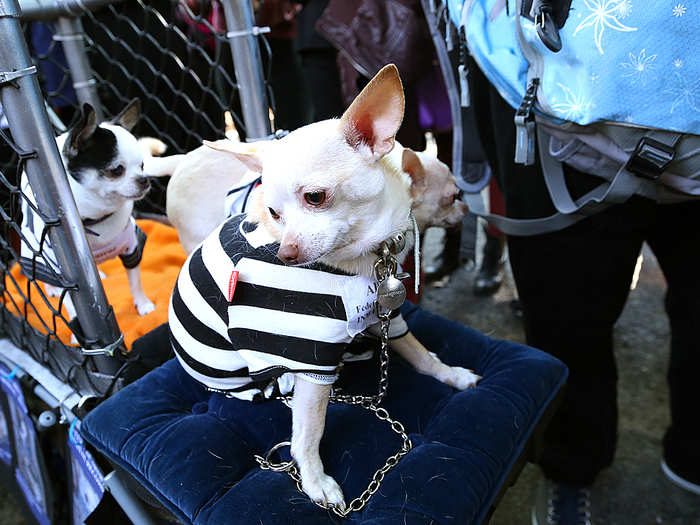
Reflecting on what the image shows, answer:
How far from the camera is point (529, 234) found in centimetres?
91

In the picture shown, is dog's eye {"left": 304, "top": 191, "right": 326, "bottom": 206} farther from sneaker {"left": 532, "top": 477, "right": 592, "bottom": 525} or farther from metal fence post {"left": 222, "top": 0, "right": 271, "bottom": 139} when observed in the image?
sneaker {"left": 532, "top": 477, "right": 592, "bottom": 525}

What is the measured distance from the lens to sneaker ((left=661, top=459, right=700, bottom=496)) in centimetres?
118

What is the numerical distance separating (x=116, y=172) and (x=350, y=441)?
0.67 m

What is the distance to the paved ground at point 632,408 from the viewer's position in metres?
1.21

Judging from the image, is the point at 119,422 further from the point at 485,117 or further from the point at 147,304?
the point at 485,117

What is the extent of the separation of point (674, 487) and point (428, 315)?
78 cm

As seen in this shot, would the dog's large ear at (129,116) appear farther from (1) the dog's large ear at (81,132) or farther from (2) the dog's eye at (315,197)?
(2) the dog's eye at (315,197)

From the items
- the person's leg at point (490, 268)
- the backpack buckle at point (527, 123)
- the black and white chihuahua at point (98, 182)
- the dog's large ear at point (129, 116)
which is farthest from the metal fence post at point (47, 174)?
the person's leg at point (490, 268)

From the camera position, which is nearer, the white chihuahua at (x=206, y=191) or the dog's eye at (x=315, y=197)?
the dog's eye at (x=315, y=197)

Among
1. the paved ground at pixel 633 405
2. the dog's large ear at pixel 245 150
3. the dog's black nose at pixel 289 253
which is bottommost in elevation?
the paved ground at pixel 633 405

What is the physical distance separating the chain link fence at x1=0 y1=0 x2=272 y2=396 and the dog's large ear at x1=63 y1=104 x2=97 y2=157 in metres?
0.09

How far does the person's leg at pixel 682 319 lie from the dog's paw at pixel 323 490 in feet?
2.28

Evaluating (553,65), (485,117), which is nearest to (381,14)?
(485,117)

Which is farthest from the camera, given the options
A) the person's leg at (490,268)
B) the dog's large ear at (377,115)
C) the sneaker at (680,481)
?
the person's leg at (490,268)
